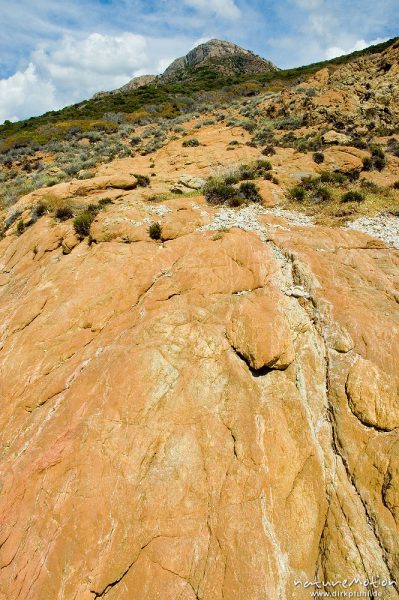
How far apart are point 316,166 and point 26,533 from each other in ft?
58.9

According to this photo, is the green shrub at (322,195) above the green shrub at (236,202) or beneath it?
beneath

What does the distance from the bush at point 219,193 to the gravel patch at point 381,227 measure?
4807mm

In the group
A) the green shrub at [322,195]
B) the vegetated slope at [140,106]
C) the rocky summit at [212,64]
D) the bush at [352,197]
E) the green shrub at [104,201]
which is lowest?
the bush at [352,197]

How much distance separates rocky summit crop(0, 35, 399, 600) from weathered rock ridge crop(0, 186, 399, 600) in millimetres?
29

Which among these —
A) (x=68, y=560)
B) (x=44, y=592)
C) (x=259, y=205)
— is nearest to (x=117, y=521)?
(x=68, y=560)

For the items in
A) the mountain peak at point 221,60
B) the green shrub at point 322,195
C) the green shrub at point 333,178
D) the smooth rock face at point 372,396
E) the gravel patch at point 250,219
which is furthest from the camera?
the mountain peak at point 221,60

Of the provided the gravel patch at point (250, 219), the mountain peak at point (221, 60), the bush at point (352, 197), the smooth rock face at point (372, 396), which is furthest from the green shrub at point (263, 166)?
the mountain peak at point (221, 60)

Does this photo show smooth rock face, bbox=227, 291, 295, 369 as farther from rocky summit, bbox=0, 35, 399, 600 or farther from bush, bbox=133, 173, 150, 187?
bush, bbox=133, 173, 150, 187

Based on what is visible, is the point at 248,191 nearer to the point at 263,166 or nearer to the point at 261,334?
the point at 263,166

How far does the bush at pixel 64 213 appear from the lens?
13289 millimetres

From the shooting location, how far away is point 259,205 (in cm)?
1320

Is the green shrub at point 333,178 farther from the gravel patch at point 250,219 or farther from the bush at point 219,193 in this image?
the bush at point 219,193

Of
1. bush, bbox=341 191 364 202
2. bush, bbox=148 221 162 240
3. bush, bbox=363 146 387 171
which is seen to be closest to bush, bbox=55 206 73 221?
bush, bbox=148 221 162 240

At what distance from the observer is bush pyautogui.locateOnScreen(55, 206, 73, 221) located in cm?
1329
